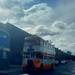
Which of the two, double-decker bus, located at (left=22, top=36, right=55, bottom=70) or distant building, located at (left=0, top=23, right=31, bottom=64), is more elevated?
distant building, located at (left=0, top=23, right=31, bottom=64)

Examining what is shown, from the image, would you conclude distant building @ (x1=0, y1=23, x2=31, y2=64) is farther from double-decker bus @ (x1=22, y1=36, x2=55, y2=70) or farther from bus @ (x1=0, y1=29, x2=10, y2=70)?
bus @ (x1=0, y1=29, x2=10, y2=70)

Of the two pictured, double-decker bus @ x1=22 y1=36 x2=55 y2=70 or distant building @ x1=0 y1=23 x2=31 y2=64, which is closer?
double-decker bus @ x1=22 y1=36 x2=55 y2=70

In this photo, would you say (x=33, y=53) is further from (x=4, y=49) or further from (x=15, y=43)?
(x=15, y=43)

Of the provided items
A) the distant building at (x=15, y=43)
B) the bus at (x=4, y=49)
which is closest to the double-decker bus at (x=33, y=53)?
the bus at (x=4, y=49)

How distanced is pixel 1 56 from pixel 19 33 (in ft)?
110

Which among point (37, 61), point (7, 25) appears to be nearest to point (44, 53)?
point (37, 61)

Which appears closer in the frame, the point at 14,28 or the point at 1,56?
the point at 1,56

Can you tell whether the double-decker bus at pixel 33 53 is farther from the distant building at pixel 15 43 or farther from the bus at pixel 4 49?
the distant building at pixel 15 43

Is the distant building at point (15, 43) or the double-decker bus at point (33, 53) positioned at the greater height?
the distant building at point (15, 43)

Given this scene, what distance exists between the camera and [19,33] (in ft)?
185

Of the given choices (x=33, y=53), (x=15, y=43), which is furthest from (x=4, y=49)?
(x=15, y=43)

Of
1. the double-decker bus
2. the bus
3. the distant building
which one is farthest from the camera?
the distant building

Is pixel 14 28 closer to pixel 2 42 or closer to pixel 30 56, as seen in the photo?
pixel 30 56

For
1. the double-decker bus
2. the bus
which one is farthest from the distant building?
the bus
